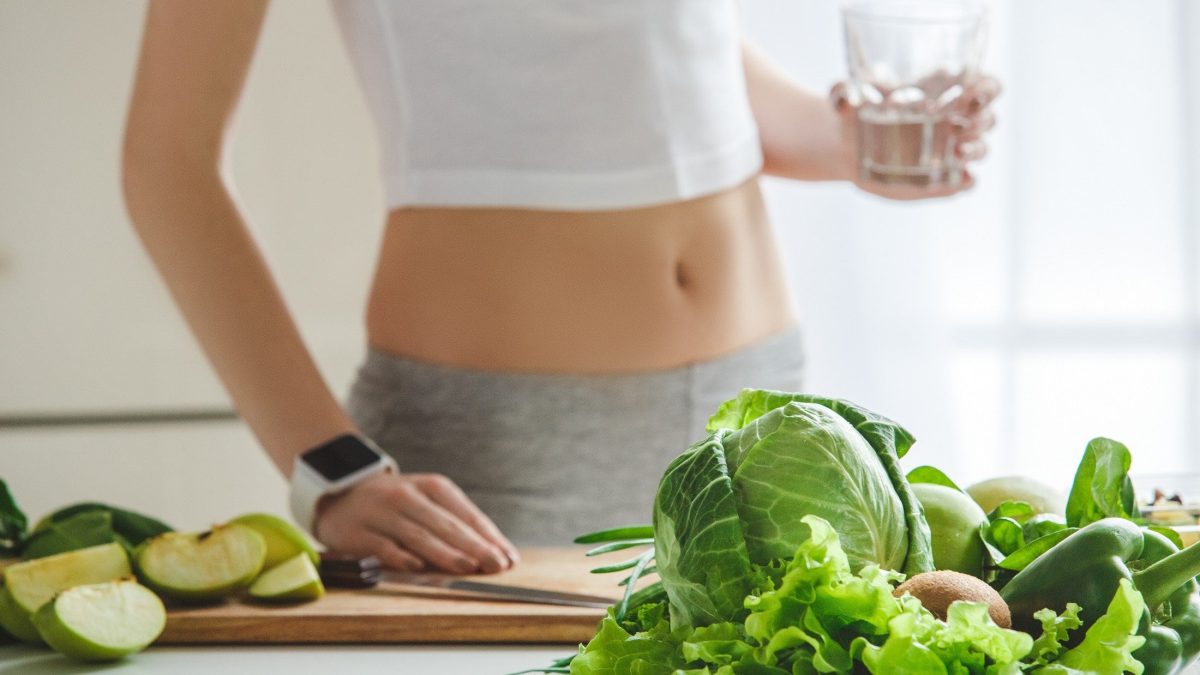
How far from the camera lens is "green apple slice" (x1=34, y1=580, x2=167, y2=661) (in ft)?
2.32

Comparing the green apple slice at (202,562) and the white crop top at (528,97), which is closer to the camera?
the green apple slice at (202,562)

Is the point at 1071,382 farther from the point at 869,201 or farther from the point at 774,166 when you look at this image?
the point at 774,166

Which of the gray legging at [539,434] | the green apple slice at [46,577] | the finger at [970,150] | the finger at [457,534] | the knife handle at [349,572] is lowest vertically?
the gray legging at [539,434]

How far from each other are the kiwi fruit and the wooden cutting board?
359mm

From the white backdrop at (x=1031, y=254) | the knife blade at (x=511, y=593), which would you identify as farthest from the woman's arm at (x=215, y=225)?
the white backdrop at (x=1031, y=254)

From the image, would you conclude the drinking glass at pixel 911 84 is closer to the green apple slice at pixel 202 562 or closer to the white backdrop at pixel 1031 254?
the green apple slice at pixel 202 562

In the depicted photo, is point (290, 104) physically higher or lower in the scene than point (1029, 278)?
higher

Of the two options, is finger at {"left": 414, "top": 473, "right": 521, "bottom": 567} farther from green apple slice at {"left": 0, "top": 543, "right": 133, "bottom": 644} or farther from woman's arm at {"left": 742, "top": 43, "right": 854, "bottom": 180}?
woman's arm at {"left": 742, "top": 43, "right": 854, "bottom": 180}

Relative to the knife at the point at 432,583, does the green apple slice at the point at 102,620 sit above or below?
above

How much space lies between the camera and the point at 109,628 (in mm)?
720

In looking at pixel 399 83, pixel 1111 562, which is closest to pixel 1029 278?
pixel 399 83

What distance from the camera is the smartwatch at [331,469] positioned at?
976 millimetres

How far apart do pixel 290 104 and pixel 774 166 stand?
0.90m

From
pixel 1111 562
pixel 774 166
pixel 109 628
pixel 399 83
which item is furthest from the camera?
pixel 774 166
